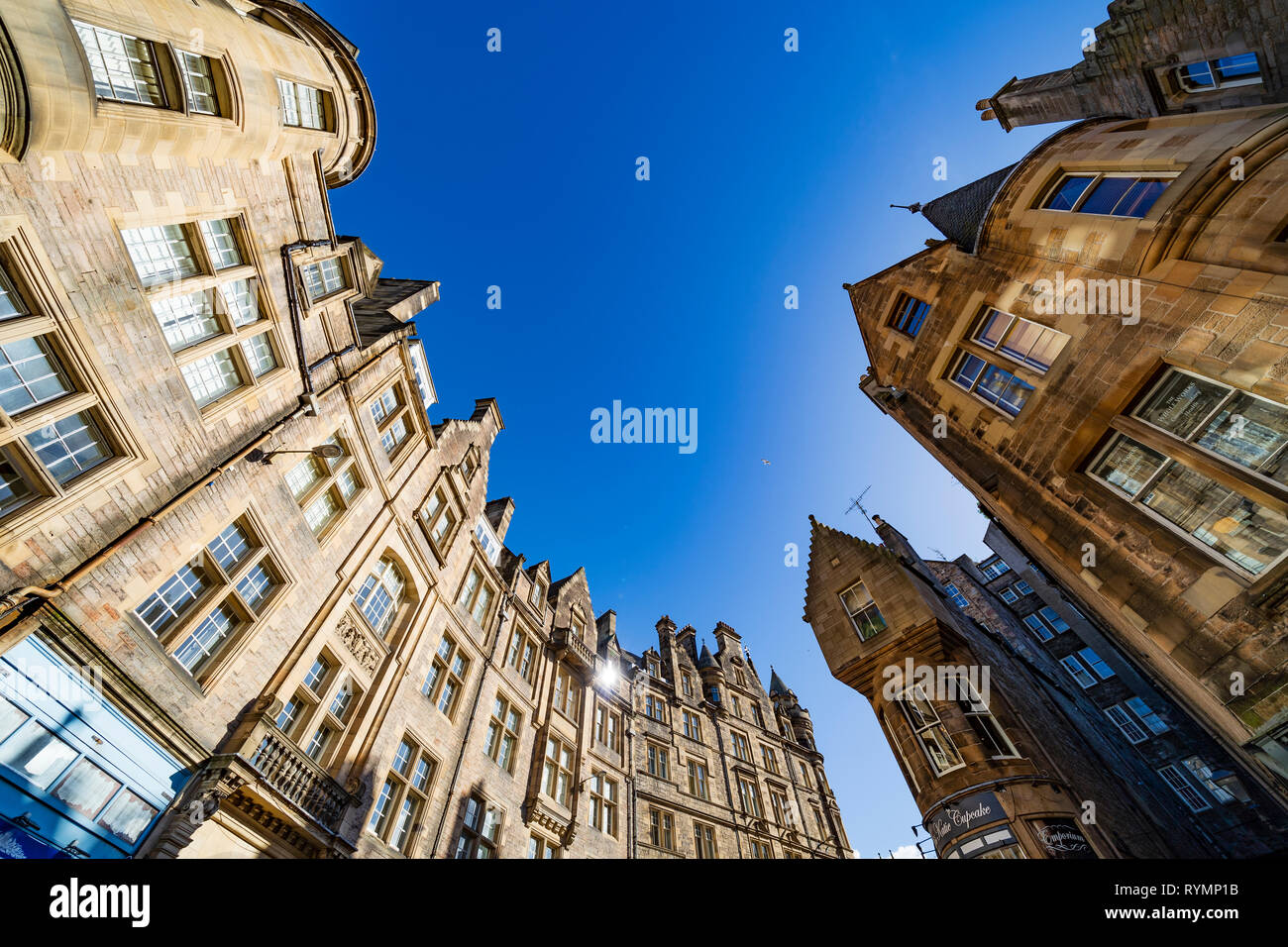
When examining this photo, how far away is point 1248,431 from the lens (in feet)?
29.6

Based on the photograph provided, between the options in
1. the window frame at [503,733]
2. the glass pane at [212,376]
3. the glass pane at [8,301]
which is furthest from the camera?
the window frame at [503,733]

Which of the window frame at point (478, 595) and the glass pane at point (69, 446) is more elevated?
the window frame at point (478, 595)

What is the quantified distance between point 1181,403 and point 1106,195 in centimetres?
506

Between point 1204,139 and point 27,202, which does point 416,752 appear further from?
point 1204,139

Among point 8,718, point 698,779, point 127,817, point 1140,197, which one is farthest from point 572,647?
point 1140,197

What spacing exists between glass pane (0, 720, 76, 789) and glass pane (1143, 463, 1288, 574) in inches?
794

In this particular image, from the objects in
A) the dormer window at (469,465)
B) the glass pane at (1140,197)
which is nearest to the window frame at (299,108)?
the dormer window at (469,465)

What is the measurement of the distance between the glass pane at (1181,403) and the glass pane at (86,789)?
20700 mm

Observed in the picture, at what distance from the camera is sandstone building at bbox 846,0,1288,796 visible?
28.9ft

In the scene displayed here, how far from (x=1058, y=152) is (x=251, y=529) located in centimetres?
2266

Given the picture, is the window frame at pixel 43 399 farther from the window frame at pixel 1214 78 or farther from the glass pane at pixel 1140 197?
the window frame at pixel 1214 78

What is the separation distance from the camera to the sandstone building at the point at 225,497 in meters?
9.04

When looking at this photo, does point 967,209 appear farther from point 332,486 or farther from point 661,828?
point 661,828

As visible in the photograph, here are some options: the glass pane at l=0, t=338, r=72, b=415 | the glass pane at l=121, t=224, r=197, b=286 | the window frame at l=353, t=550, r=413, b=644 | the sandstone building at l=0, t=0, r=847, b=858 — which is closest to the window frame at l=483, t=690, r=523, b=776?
the sandstone building at l=0, t=0, r=847, b=858
